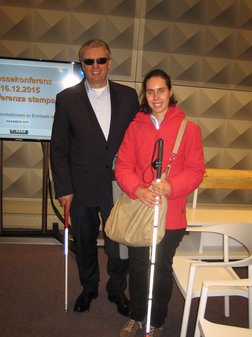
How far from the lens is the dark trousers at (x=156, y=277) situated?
195 centimetres

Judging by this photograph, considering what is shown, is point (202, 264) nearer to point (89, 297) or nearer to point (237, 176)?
point (89, 297)

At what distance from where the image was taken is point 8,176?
4.07 m

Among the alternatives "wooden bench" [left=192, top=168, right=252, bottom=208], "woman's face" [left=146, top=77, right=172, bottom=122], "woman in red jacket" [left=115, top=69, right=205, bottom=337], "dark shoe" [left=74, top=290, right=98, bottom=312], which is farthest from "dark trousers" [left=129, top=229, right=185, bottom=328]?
"wooden bench" [left=192, top=168, right=252, bottom=208]

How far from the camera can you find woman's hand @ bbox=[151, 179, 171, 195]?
1.68 m

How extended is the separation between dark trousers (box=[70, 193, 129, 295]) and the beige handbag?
445mm

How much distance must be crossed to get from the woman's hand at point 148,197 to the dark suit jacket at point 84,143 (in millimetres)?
560

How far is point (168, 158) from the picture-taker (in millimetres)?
1825

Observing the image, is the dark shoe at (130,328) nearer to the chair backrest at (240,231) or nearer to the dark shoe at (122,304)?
the dark shoe at (122,304)

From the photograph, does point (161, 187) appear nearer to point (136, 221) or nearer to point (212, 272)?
point (136, 221)

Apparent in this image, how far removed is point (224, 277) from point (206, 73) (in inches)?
108

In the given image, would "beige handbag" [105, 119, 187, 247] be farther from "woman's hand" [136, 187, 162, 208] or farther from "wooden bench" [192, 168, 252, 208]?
"wooden bench" [192, 168, 252, 208]

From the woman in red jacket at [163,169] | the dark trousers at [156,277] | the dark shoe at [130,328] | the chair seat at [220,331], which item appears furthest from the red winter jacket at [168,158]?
the dark shoe at [130,328]

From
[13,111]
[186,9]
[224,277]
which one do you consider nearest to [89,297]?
[224,277]

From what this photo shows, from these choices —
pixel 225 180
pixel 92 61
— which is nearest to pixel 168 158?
pixel 92 61
